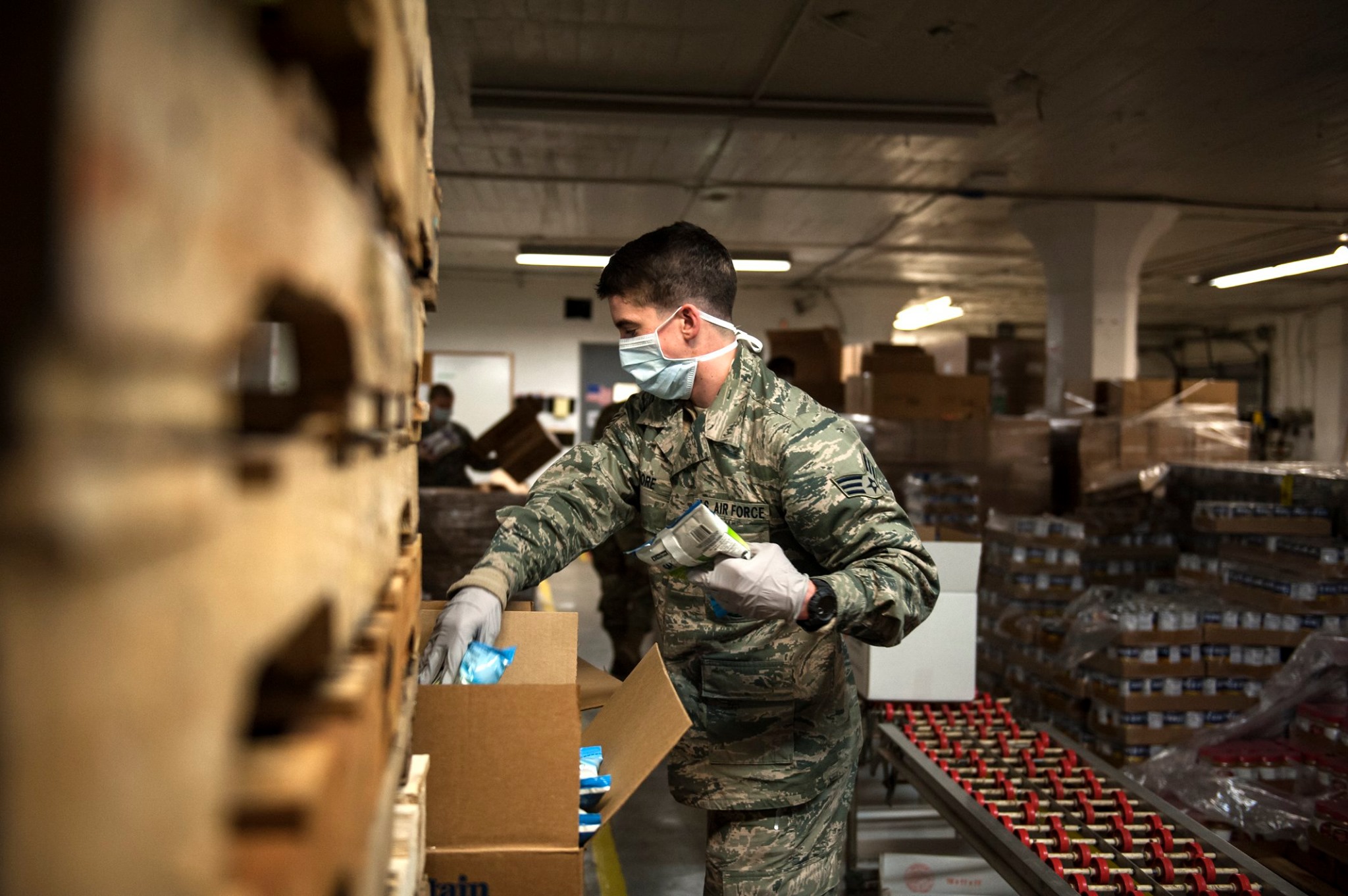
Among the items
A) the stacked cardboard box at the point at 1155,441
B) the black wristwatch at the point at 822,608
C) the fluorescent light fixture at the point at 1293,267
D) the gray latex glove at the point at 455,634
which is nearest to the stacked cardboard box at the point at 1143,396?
the stacked cardboard box at the point at 1155,441

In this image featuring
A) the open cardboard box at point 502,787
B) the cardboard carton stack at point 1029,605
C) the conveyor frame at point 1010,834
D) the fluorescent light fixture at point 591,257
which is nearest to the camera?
the open cardboard box at point 502,787

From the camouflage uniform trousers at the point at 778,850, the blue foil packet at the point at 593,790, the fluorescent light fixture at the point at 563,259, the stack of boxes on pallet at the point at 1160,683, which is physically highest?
the fluorescent light fixture at the point at 563,259

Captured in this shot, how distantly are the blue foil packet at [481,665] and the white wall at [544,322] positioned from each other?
1135 centimetres

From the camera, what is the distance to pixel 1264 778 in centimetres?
367

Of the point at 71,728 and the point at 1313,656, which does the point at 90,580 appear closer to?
the point at 71,728

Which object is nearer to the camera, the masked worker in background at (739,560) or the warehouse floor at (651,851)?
the masked worker in background at (739,560)

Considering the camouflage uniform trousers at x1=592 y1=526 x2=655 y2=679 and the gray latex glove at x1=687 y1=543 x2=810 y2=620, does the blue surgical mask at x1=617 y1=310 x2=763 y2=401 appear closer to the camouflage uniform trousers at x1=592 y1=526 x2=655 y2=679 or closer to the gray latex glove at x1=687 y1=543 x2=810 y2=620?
the gray latex glove at x1=687 y1=543 x2=810 y2=620

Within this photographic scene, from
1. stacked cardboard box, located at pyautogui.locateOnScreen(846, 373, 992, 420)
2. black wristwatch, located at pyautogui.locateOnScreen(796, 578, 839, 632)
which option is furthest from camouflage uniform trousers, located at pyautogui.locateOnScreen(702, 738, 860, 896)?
stacked cardboard box, located at pyautogui.locateOnScreen(846, 373, 992, 420)

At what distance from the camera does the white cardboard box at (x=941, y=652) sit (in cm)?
362

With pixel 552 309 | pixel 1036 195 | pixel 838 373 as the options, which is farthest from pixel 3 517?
pixel 552 309

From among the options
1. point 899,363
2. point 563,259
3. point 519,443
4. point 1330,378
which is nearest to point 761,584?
point 519,443

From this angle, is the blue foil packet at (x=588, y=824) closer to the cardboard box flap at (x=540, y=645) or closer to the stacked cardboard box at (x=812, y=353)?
the cardboard box flap at (x=540, y=645)

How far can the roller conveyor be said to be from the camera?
7.57ft

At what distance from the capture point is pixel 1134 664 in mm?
4172
